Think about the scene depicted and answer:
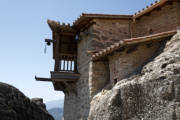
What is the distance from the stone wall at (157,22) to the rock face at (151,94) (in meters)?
1.75

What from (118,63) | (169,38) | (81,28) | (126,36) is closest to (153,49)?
(169,38)

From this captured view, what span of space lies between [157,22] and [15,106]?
277 inches

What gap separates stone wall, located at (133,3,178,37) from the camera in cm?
898

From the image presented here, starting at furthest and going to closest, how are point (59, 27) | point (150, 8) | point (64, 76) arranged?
point (59, 27) < point (64, 76) < point (150, 8)

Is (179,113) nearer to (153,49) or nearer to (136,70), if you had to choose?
(136,70)

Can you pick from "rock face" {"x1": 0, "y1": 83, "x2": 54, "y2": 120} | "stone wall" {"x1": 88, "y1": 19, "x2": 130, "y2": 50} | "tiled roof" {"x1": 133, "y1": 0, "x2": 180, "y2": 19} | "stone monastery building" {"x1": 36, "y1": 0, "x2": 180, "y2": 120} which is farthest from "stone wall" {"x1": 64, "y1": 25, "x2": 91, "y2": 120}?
"tiled roof" {"x1": 133, "y1": 0, "x2": 180, "y2": 19}

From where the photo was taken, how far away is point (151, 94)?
6258 millimetres

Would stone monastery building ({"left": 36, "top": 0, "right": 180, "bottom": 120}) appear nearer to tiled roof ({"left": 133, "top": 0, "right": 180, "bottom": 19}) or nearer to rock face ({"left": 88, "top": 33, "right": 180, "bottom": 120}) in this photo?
tiled roof ({"left": 133, "top": 0, "right": 180, "bottom": 19})

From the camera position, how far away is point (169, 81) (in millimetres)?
6055

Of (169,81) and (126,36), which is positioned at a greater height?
(126,36)

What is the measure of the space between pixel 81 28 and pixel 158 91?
21.1 ft

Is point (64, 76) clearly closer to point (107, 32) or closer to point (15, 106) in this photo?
point (15, 106)

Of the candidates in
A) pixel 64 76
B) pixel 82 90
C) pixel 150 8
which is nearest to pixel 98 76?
pixel 82 90

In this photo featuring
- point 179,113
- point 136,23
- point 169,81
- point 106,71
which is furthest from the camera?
point 136,23
